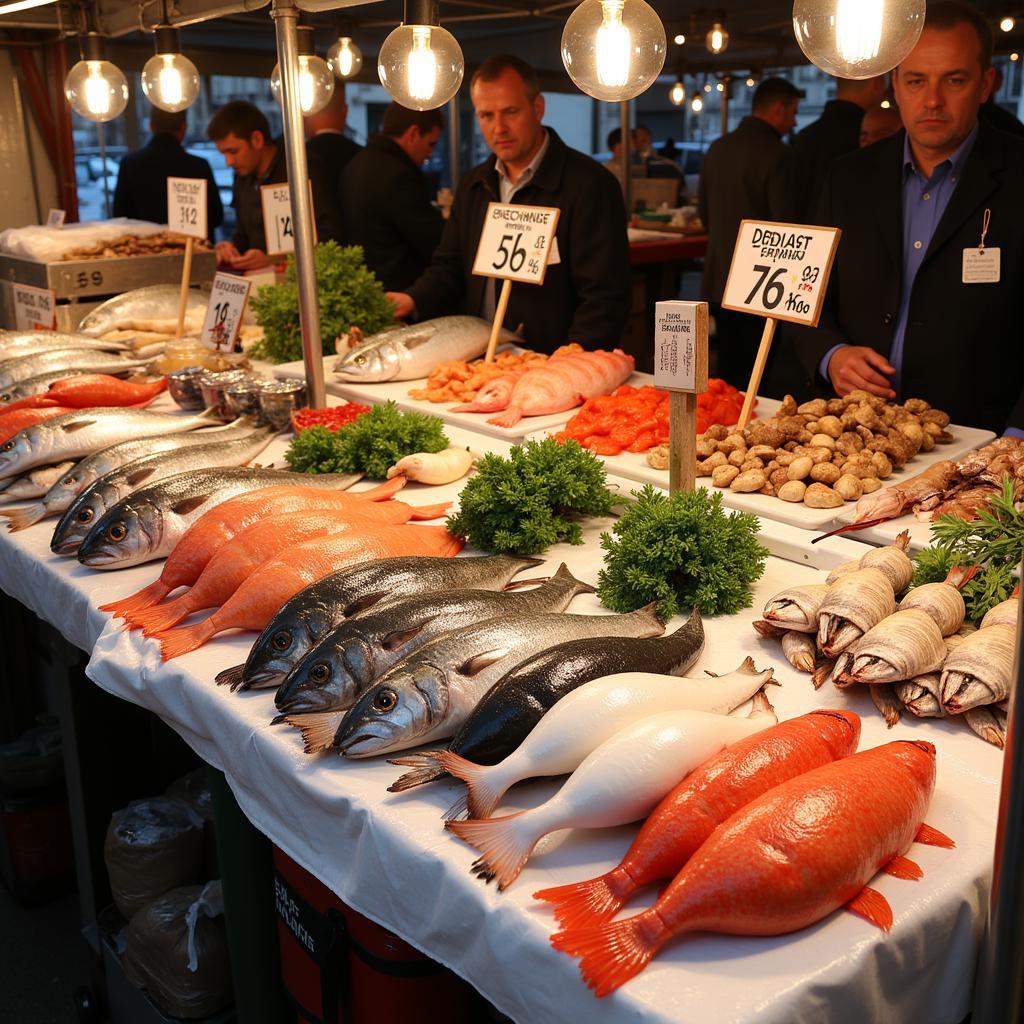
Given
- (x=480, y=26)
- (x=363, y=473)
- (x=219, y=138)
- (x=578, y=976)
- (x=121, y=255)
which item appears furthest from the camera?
(x=480, y=26)

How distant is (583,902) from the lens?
1.31 meters

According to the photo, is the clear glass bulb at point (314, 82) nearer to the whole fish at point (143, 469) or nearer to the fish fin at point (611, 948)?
the whole fish at point (143, 469)

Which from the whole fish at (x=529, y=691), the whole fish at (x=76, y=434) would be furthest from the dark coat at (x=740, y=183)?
the whole fish at (x=529, y=691)

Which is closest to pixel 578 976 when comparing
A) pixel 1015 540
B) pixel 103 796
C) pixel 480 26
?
pixel 1015 540

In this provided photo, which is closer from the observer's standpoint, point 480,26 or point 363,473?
point 363,473

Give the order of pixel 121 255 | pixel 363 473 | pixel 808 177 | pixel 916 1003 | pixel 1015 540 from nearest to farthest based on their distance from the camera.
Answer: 1. pixel 916 1003
2. pixel 1015 540
3. pixel 363 473
4. pixel 121 255
5. pixel 808 177

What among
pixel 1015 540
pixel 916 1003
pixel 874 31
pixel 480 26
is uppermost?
pixel 480 26

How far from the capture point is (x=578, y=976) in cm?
124

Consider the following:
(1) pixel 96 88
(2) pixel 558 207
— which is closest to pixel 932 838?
(2) pixel 558 207

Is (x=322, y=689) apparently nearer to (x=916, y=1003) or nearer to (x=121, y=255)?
(x=916, y=1003)

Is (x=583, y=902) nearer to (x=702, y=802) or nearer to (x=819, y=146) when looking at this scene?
(x=702, y=802)

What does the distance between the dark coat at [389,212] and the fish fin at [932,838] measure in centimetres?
496

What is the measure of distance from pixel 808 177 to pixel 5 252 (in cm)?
483

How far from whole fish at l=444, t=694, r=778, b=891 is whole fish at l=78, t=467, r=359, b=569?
1.24 metres
